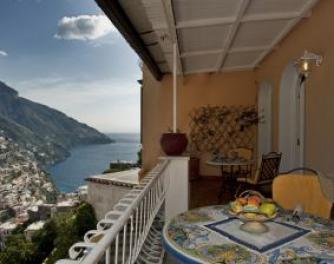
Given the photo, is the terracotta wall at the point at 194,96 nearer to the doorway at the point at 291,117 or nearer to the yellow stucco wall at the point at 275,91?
the yellow stucco wall at the point at 275,91

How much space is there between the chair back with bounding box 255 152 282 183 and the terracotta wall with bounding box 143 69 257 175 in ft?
9.35

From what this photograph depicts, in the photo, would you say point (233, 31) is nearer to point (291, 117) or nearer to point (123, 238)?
point (291, 117)

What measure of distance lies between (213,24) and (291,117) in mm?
2115

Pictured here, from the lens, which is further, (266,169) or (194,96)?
(194,96)

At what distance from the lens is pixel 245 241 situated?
1338 mm

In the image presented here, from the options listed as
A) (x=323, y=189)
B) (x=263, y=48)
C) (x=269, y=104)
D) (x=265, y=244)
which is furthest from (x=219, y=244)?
(x=269, y=104)

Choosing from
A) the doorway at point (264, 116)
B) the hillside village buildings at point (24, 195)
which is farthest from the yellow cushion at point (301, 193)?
the hillside village buildings at point (24, 195)

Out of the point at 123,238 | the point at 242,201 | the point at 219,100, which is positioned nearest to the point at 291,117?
the point at 219,100

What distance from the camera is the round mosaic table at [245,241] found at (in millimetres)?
1191

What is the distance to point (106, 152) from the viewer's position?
16641mm

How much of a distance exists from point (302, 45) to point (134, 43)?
7.60 ft

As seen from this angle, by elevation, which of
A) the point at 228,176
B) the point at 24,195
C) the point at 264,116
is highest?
the point at 264,116

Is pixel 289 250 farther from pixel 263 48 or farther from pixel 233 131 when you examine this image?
pixel 233 131

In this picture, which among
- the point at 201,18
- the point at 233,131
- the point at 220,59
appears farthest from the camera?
the point at 233,131
